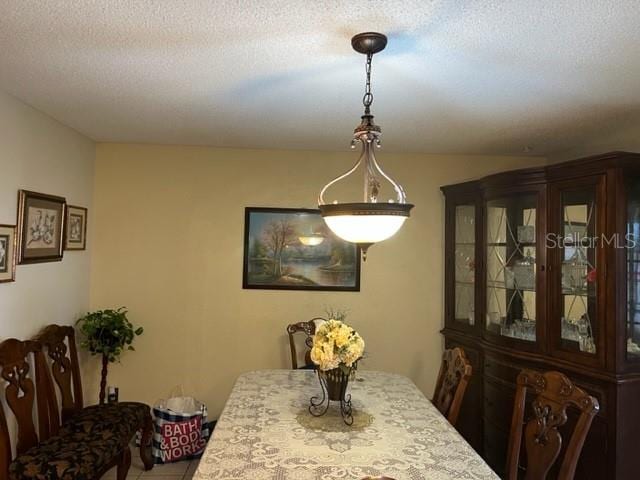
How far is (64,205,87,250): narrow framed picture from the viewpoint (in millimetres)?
3370

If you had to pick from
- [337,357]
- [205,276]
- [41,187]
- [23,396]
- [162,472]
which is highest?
[41,187]

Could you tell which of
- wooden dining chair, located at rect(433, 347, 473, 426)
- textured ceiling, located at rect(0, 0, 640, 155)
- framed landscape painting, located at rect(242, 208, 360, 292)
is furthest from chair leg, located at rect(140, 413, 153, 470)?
textured ceiling, located at rect(0, 0, 640, 155)

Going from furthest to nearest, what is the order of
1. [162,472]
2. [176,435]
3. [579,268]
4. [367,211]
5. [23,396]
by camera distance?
[176,435] → [162,472] → [579,268] → [23,396] → [367,211]

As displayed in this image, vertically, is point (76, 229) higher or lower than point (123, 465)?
higher

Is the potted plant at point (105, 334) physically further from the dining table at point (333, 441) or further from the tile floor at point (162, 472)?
the dining table at point (333, 441)

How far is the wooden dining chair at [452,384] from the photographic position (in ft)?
7.64

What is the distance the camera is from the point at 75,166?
344cm

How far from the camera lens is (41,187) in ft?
9.78

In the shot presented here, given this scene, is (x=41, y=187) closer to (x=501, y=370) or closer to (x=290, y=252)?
(x=290, y=252)

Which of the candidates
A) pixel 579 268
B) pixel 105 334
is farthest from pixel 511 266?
pixel 105 334

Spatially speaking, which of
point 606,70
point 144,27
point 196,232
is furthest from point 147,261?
point 606,70

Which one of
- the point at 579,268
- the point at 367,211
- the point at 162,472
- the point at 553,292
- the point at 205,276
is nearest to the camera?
the point at 367,211

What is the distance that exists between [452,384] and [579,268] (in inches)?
44.7

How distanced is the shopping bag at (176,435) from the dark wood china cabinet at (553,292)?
2004 mm
